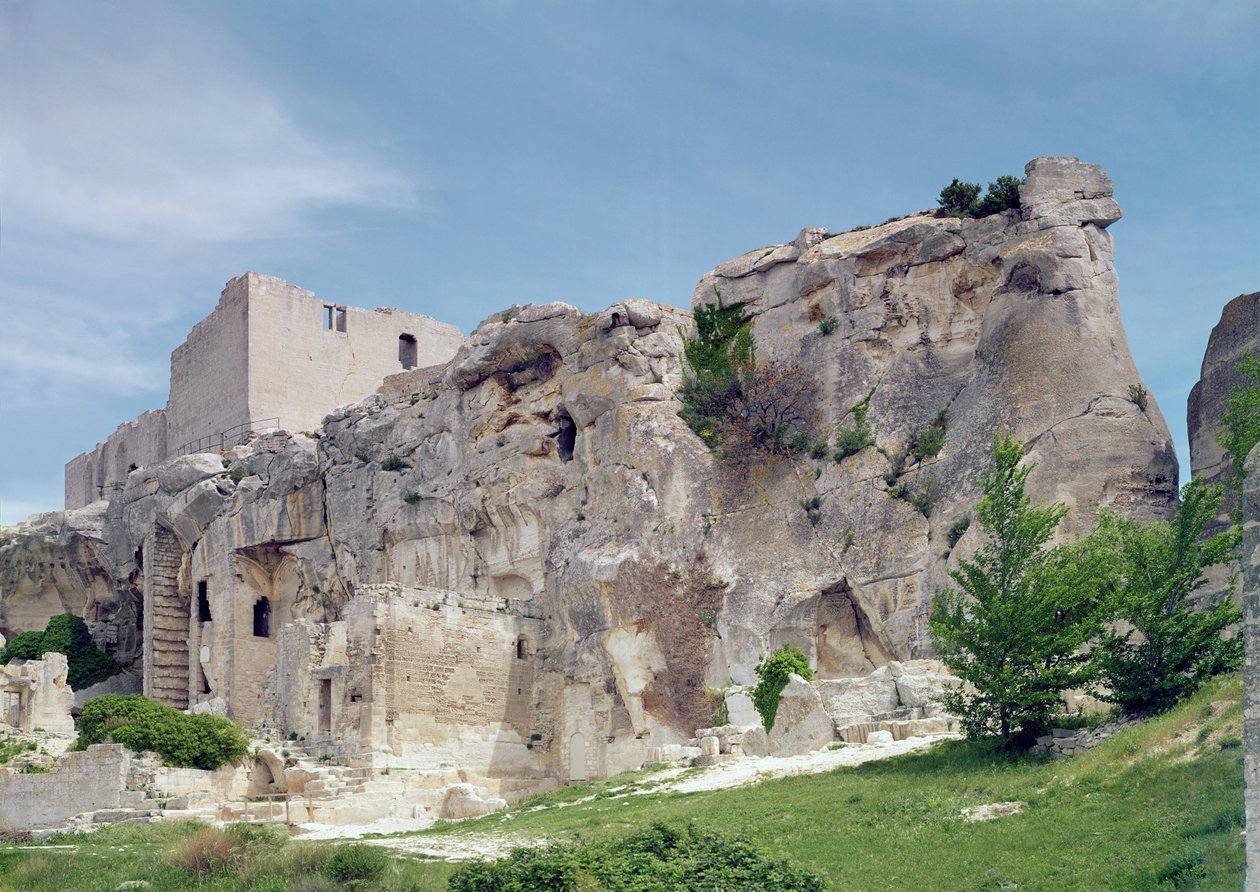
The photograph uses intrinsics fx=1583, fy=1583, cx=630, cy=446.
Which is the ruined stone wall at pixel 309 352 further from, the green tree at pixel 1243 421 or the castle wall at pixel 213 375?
the green tree at pixel 1243 421

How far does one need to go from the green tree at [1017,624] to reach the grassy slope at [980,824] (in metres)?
0.77

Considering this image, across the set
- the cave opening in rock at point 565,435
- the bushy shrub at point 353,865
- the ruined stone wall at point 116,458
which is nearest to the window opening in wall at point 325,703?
the cave opening in rock at point 565,435

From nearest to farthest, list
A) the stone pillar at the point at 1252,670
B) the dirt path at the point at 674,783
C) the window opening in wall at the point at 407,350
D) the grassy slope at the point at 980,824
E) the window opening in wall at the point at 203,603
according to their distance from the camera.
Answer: the stone pillar at the point at 1252,670 < the grassy slope at the point at 980,824 < the dirt path at the point at 674,783 < the window opening in wall at the point at 203,603 < the window opening in wall at the point at 407,350

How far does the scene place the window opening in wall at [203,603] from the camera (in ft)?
147

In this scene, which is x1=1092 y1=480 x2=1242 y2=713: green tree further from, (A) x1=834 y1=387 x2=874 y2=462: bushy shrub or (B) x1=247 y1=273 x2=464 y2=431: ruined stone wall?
(B) x1=247 y1=273 x2=464 y2=431: ruined stone wall

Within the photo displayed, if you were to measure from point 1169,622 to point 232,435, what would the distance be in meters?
34.3

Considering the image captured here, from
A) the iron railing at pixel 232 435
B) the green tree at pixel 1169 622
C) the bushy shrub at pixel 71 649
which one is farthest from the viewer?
the iron railing at pixel 232 435

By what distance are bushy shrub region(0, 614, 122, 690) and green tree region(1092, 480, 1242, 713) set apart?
34.0m

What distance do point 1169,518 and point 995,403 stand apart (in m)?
4.23

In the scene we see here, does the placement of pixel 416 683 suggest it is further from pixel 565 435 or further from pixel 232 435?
pixel 232 435

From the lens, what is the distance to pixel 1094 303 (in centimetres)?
3234

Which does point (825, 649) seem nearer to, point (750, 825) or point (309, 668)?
point (309, 668)

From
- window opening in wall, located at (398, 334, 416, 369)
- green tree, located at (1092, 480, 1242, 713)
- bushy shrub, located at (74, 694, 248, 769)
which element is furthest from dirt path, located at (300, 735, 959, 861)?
window opening in wall, located at (398, 334, 416, 369)

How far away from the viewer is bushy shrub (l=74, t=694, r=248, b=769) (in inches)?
1156
